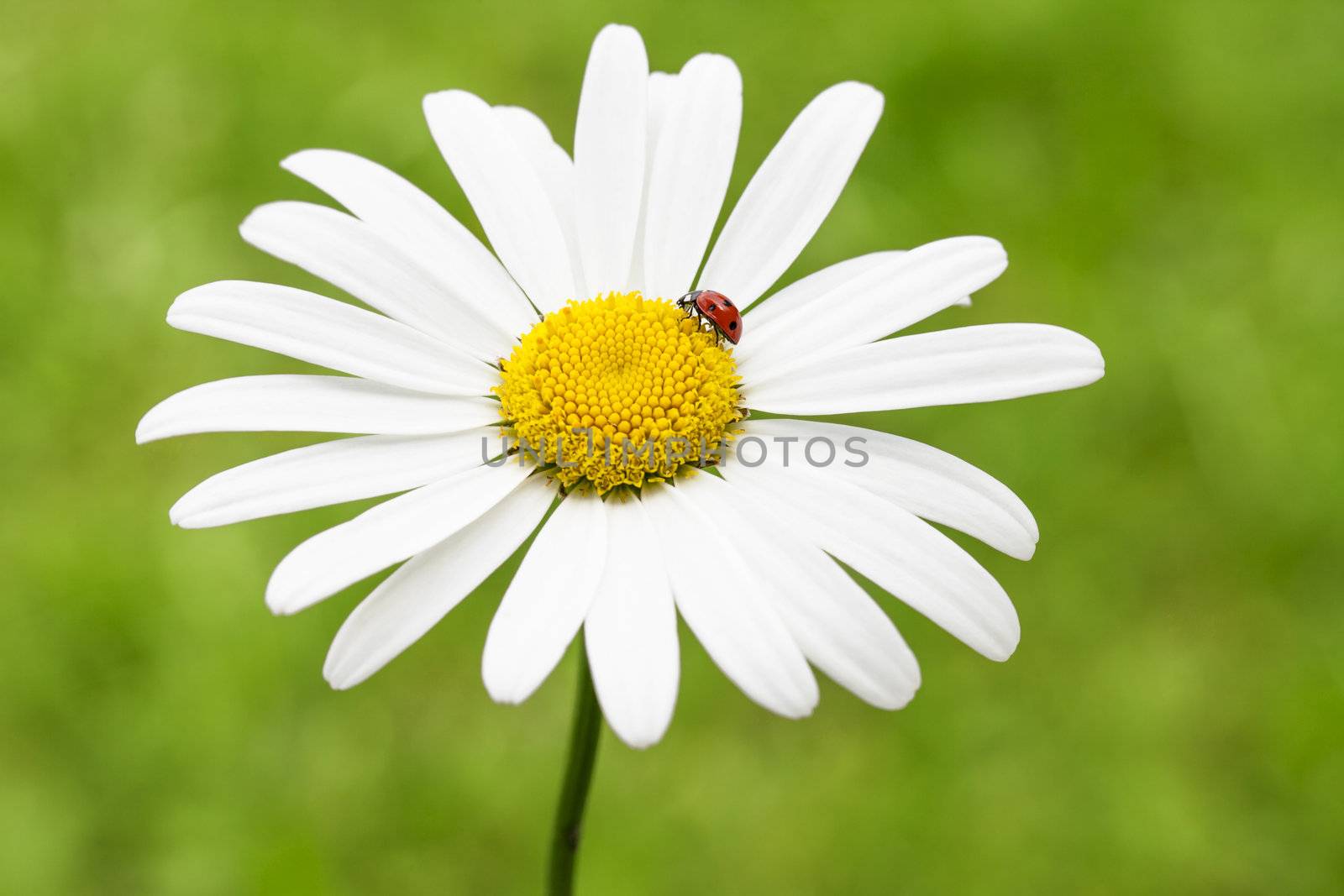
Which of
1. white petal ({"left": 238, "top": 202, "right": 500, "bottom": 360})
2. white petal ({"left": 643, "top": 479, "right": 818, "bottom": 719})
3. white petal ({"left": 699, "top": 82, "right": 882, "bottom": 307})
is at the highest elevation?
white petal ({"left": 699, "top": 82, "right": 882, "bottom": 307})

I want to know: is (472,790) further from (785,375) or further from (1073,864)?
(785,375)

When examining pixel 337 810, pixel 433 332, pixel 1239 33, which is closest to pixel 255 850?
pixel 337 810

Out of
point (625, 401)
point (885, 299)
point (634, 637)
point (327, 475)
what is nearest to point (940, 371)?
point (885, 299)

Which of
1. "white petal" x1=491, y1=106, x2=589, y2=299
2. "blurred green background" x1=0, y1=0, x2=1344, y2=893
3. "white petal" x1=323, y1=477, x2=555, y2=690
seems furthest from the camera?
"blurred green background" x1=0, y1=0, x2=1344, y2=893

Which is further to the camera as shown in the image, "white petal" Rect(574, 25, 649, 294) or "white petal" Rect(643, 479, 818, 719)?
"white petal" Rect(574, 25, 649, 294)

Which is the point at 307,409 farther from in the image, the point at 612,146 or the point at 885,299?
the point at 885,299

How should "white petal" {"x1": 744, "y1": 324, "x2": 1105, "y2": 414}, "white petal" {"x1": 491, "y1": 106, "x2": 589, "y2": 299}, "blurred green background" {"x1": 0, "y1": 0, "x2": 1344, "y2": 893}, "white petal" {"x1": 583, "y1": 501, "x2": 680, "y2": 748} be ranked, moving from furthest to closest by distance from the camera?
"blurred green background" {"x1": 0, "y1": 0, "x2": 1344, "y2": 893}
"white petal" {"x1": 491, "y1": 106, "x2": 589, "y2": 299}
"white petal" {"x1": 744, "y1": 324, "x2": 1105, "y2": 414}
"white petal" {"x1": 583, "y1": 501, "x2": 680, "y2": 748}

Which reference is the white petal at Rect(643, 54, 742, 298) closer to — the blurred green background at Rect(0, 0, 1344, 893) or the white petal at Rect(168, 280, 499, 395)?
the white petal at Rect(168, 280, 499, 395)

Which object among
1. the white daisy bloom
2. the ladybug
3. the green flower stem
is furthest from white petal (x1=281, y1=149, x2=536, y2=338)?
the green flower stem
